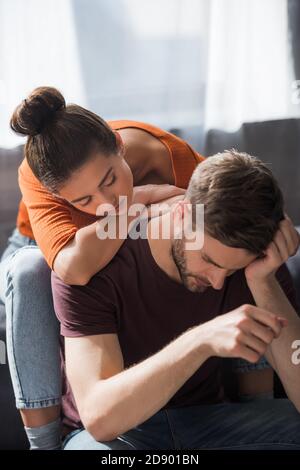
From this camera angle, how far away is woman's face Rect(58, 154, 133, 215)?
3.20ft

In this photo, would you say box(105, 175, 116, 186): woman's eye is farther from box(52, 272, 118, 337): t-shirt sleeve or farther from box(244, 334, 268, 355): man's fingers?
box(244, 334, 268, 355): man's fingers

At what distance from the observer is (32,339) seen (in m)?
1.05

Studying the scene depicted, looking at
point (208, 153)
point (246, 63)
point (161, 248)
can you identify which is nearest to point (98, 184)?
point (161, 248)

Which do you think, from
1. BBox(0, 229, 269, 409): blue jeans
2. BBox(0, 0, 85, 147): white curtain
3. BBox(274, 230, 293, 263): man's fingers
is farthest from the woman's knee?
BBox(0, 0, 85, 147): white curtain

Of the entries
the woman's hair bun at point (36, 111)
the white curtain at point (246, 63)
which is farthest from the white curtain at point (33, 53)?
the woman's hair bun at point (36, 111)

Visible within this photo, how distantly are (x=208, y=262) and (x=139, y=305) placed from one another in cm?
14

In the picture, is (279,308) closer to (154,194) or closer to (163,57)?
(154,194)

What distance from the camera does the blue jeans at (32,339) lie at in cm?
105

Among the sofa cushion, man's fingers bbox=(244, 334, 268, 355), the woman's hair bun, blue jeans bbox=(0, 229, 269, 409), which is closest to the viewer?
man's fingers bbox=(244, 334, 268, 355)

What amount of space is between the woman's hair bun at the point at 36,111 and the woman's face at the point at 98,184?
0.26 ft

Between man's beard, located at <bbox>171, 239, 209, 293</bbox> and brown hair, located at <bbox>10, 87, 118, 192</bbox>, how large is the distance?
0.17 meters

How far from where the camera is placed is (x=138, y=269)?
103 centimetres
